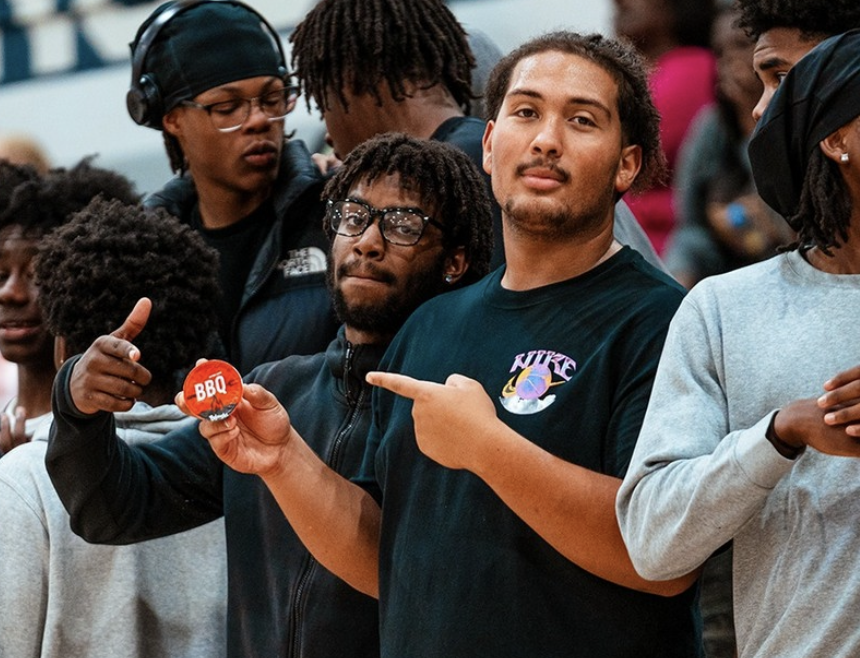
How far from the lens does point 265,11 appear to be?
7.50 meters

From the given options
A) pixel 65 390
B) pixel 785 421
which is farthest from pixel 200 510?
pixel 785 421

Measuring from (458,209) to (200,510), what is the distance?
88cm

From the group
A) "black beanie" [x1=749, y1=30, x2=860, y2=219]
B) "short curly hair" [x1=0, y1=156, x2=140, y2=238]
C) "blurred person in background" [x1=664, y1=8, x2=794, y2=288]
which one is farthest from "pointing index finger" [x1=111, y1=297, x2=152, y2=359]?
"blurred person in background" [x1=664, y1=8, x2=794, y2=288]

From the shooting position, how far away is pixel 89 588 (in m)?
3.79

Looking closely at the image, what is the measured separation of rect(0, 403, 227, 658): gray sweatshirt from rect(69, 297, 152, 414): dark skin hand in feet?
1.36

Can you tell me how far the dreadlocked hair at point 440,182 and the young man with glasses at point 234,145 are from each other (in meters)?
0.56

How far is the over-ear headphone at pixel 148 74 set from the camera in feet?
14.5

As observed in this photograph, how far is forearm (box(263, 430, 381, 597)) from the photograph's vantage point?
326 cm

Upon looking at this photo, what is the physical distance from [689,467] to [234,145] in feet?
6.70

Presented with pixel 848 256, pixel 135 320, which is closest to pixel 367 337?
pixel 135 320

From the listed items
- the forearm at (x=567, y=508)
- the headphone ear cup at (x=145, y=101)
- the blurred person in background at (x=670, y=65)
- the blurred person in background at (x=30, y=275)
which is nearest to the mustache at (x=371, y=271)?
the forearm at (x=567, y=508)

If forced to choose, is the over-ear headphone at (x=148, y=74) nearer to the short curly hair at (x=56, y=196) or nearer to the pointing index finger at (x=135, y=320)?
the short curly hair at (x=56, y=196)

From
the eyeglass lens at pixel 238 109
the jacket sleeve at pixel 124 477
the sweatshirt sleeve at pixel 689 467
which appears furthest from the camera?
the eyeglass lens at pixel 238 109

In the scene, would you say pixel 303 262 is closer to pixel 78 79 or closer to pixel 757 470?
pixel 757 470
